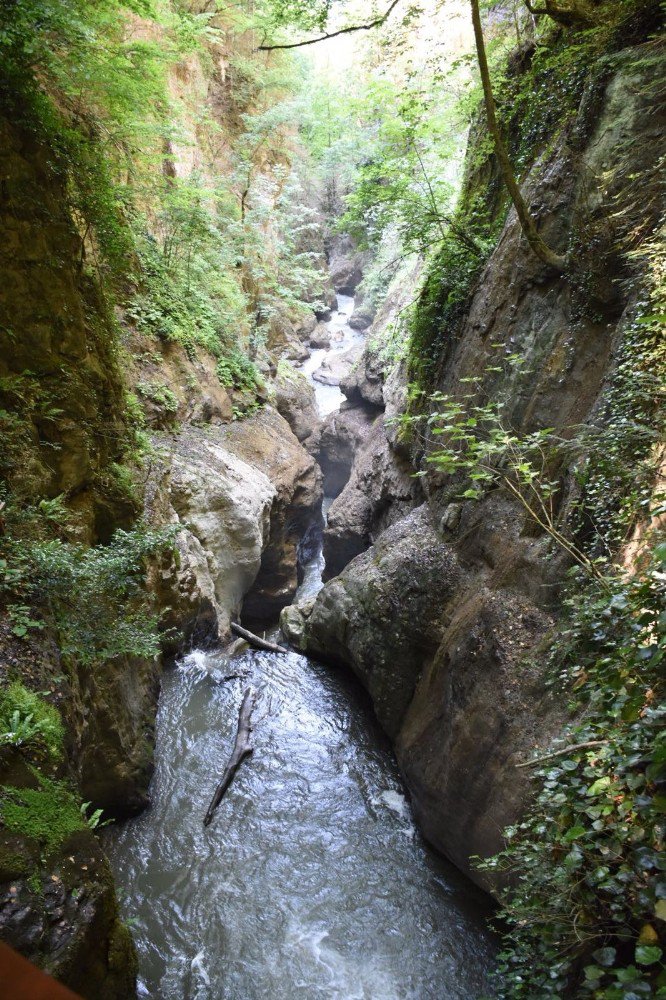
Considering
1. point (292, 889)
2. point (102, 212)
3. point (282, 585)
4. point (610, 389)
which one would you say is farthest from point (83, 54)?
point (282, 585)

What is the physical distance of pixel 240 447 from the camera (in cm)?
1144

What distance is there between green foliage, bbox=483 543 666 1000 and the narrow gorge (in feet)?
0.08

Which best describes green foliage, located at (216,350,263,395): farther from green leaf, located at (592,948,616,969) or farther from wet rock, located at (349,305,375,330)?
wet rock, located at (349,305,375,330)

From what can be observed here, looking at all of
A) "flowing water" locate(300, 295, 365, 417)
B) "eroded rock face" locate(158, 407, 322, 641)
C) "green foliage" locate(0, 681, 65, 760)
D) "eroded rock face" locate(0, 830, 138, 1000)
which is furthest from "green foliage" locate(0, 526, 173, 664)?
"flowing water" locate(300, 295, 365, 417)

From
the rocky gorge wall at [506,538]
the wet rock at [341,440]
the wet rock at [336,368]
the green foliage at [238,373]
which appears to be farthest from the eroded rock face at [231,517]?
the wet rock at [336,368]

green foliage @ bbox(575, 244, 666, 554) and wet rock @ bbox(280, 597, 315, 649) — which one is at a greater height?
green foliage @ bbox(575, 244, 666, 554)

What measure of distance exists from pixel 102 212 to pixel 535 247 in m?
5.03

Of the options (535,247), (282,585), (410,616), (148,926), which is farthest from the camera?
(282,585)

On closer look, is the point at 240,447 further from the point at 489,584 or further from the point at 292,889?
the point at 292,889

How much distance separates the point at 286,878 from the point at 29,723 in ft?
13.4

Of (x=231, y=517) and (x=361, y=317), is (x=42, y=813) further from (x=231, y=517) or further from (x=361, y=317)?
(x=361, y=317)

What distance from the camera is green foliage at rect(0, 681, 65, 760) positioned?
3.13 metres

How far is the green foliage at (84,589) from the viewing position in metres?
3.95

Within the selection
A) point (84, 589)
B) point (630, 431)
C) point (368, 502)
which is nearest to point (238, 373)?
point (368, 502)
